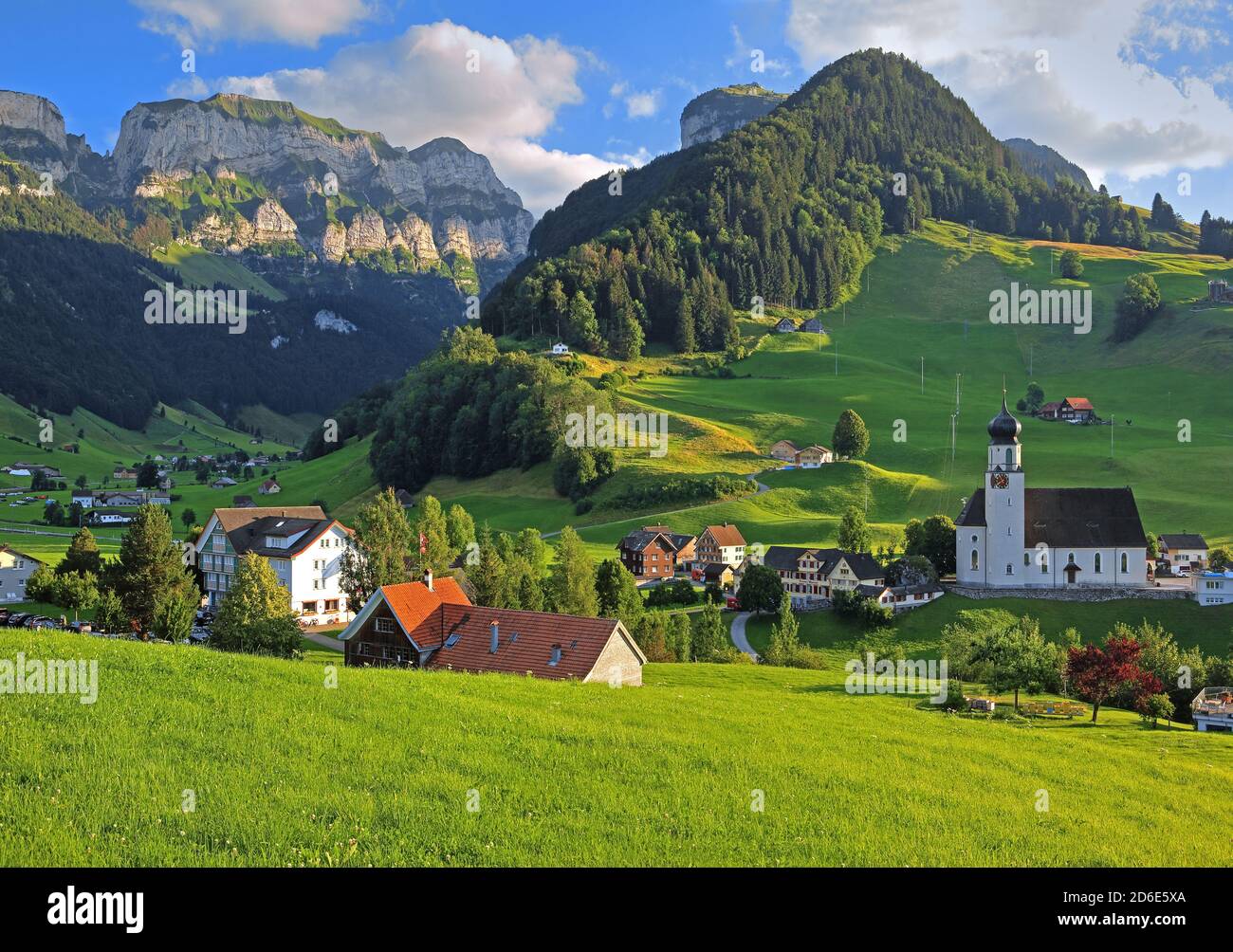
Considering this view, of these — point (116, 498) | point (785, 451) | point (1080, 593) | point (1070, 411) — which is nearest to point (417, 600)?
point (1080, 593)

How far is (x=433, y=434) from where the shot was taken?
143500 millimetres

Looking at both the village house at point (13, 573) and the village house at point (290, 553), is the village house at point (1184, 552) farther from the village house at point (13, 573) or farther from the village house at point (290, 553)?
the village house at point (13, 573)

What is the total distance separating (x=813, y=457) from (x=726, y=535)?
32638 mm

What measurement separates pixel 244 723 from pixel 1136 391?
580ft

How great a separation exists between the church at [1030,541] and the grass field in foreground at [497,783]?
53.7 m

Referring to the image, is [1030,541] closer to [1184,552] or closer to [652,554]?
[1184,552]

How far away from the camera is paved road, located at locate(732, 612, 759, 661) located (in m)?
67.4

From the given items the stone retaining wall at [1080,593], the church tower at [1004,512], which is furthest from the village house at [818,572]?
the church tower at [1004,512]

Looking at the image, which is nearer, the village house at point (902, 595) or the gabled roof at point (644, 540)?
the village house at point (902, 595)

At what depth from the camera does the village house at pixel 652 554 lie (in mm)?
94250

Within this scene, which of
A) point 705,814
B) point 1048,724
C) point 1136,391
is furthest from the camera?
point 1136,391

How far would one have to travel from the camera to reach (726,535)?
96.1 m
